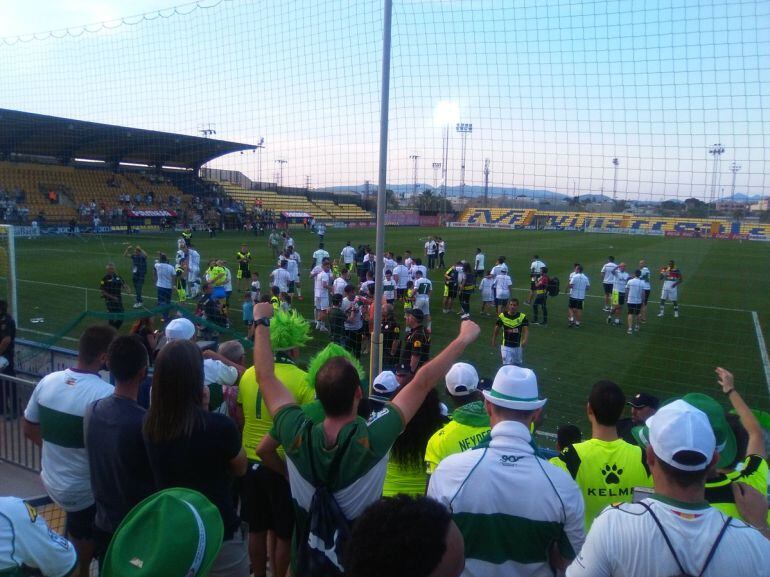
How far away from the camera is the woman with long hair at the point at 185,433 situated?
2.61 metres

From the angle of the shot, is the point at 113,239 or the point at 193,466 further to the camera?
the point at 113,239

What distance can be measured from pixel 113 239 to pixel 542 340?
997 inches

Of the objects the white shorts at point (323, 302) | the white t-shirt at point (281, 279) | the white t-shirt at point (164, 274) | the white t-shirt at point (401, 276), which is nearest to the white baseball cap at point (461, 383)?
the white shorts at point (323, 302)

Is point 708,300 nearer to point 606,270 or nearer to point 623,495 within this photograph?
point 606,270

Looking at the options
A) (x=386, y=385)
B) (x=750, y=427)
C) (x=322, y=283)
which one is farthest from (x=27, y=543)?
(x=322, y=283)

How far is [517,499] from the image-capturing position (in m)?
2.15

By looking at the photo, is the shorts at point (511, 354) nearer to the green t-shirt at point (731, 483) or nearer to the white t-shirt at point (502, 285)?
the white t-shirt at point (502, 285)

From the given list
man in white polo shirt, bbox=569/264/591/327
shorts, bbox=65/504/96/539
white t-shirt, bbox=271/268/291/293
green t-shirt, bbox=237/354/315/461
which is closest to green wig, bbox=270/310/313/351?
green t-shirt, bbox=237/354/315/461

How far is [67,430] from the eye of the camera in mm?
3322

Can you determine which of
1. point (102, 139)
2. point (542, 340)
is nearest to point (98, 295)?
point (102, 139)

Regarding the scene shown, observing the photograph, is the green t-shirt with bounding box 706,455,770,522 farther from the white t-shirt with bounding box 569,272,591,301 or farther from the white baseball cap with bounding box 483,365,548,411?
the white t-shirt with bounding box 569,272,591,301

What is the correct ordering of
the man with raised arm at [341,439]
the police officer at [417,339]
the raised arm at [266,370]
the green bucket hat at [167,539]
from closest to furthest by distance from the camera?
the green bucket hat at [167,539], the man with raised arm at [341,439], the raised arm at [266,370], the police officer at [417,339]

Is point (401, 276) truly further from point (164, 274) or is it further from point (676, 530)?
point (676, 530)

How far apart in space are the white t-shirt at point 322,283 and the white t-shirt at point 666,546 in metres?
12.7
